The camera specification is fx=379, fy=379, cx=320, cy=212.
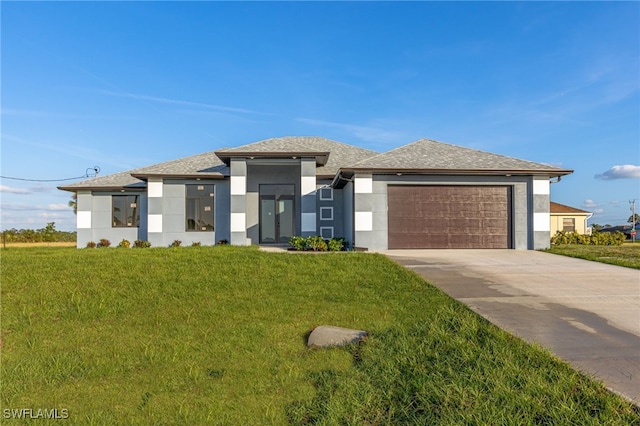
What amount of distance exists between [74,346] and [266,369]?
304 cm

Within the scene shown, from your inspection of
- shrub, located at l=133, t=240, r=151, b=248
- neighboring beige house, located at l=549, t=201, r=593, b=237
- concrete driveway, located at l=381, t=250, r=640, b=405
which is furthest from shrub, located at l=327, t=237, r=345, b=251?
neighboring beige house, located at l=549, t=201, r=593, b=237

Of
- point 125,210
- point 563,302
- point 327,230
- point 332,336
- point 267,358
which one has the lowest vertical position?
point 267,358

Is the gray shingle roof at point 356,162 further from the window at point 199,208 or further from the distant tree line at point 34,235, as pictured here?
the distant tree line at point 34,235

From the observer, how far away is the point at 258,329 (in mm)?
5785

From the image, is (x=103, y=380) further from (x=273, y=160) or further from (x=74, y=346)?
(x=273, y=160)

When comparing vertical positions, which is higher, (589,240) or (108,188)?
(108,188)

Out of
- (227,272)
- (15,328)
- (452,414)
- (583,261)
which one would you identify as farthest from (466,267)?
(15,328)

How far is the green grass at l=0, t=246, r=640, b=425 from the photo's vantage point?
11.4 ft

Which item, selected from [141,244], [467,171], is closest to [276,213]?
[141,244]

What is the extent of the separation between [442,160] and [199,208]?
459 inches

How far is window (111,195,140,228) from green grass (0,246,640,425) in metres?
11.7

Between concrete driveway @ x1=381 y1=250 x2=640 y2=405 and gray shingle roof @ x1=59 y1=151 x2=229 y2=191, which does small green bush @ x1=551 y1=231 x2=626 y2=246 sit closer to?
concrete driveway @ x1=381 y1=250 x2=640 y2=405

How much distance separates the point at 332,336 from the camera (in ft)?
17.5

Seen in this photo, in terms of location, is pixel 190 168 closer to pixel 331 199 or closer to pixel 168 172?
pixel 168 172
